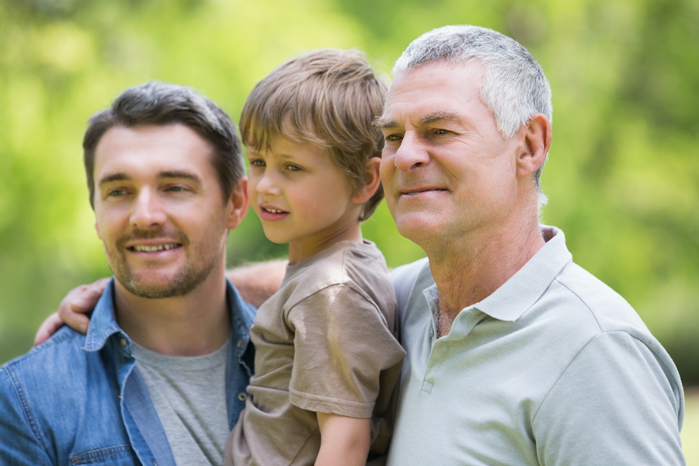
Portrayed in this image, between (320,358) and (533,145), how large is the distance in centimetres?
90

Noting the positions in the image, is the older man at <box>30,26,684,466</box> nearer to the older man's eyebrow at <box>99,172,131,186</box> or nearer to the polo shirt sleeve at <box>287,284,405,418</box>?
the polo shirt sleeve at <box>287,284,405,418</box>

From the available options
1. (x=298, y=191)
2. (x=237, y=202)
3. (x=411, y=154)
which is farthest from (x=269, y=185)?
(x=237, y=202)

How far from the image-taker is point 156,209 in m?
2.64

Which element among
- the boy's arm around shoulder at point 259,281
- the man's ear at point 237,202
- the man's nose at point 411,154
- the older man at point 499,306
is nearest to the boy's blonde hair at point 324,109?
the older man at point 499,306

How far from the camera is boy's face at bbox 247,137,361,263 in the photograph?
7.40ft

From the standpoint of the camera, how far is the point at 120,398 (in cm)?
242

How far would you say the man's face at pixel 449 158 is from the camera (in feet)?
6.03

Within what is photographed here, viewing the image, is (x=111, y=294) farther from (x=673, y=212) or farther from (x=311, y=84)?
(x=673, y=212)

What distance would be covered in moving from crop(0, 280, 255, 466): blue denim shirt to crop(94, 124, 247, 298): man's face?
234mm

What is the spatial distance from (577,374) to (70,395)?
1756 mm

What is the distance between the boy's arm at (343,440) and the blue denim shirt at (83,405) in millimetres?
711

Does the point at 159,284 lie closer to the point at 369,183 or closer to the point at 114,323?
the point at 114,323

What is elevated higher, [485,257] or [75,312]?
[485,257]

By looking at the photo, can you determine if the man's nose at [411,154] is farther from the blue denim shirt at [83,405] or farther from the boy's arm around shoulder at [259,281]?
the boy's arm around shoulder at [259,281]
